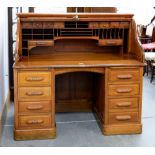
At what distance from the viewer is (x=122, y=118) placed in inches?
107

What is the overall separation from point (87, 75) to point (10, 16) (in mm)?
1134

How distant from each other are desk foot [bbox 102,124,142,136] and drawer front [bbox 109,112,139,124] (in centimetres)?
5

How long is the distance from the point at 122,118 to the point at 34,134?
2.75 feet

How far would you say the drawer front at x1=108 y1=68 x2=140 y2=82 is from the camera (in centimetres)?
260

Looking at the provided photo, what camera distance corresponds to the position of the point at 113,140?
8.59 feet

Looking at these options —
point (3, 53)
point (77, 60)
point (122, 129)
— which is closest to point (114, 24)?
point (77, 60)

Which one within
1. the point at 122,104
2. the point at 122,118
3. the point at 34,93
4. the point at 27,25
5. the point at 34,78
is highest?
the point at 27,25

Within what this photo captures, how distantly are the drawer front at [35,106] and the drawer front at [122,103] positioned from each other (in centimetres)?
58

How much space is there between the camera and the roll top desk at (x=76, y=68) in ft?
8.31

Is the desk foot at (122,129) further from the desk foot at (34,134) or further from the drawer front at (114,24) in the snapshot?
the drawer front at (114,24)

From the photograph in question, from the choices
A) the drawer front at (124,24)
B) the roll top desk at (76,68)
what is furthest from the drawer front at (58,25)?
the drawer front at (124,24)

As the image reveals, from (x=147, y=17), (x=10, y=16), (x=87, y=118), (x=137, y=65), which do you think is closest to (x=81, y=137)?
(x=87, y=118)

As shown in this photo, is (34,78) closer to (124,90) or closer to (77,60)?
(77,60)

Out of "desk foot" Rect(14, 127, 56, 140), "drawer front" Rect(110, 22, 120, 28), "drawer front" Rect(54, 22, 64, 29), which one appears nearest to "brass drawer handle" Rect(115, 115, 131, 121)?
"desk foot" Rect(14, 127, 56, 140)
